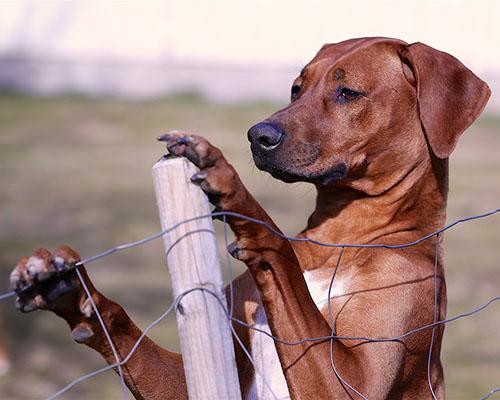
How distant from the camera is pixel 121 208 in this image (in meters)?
11.4

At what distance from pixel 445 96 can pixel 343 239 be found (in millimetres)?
682

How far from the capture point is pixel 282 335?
3186 mm

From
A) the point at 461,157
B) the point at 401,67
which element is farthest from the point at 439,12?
the point at 401,67

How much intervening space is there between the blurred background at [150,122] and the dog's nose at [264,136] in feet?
12.2

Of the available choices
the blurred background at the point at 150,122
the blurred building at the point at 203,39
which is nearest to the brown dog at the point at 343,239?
the blurred background at the point at 150,122

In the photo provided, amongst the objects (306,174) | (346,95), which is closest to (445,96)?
(346,95)

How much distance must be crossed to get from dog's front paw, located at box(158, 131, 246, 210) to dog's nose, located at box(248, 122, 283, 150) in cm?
71

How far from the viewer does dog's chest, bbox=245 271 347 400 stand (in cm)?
356

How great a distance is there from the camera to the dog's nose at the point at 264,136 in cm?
359

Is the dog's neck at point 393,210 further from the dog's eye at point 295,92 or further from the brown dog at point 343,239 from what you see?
the dog's eye at point 295,92

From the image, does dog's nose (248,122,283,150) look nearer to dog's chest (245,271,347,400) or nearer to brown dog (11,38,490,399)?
brown dog (11,38,490,399)

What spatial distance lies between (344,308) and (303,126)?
714mm

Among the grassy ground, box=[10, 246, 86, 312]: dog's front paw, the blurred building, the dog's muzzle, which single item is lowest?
box=[10, 246, 86, 312]: dog's front paw

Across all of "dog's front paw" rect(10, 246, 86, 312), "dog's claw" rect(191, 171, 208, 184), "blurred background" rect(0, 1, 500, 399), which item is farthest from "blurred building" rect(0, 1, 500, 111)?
"dog's claw" rect(191, 171, 208, 184)
